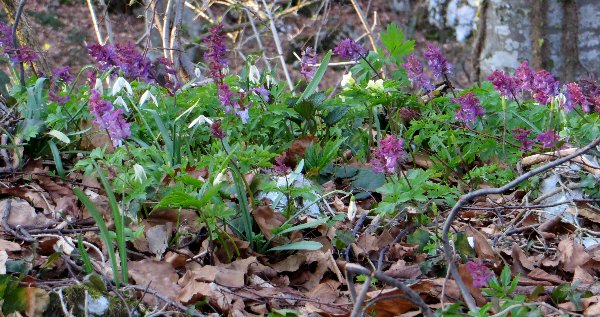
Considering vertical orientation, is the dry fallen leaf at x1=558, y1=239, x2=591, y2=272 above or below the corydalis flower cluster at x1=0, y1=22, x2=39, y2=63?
below

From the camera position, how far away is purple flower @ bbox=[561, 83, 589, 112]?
2982 millimetres

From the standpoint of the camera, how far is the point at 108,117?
2.50m

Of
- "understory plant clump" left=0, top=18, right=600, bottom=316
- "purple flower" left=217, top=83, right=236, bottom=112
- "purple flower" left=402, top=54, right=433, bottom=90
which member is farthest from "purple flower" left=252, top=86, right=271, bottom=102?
"purple flower" left=402, top=54, right=433, bottom=90

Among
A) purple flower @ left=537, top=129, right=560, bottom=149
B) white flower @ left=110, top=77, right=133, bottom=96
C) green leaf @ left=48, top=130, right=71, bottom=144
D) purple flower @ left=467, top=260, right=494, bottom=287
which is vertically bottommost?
green leaf @ left=48, top=130, right=71, bottom=144

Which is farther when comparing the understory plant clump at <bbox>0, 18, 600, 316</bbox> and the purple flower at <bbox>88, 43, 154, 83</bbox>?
the purple flower at <bbox>88, 43, 154, 83</bbox>

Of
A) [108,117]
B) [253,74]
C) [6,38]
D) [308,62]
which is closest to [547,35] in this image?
[308,62]

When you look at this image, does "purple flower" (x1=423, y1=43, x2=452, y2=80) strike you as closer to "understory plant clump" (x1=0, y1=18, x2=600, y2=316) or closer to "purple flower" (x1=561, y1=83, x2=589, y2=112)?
"understory plant clump" (x1=0, y1=18, x2=600, y2=316)

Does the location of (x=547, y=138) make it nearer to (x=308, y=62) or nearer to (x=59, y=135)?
(x=308, y=62)

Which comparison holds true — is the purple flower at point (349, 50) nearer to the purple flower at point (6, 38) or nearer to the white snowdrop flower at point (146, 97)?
the white snowdrop flower at point (146, 97)

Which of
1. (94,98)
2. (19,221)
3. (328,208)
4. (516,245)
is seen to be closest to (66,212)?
(19,221)

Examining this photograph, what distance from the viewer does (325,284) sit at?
2.28 metres

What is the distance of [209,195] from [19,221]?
0.76 metres

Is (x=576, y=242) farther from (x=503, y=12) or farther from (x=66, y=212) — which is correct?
(x=503, y=12)

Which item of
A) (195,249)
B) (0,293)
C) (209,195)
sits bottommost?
(195,249)
